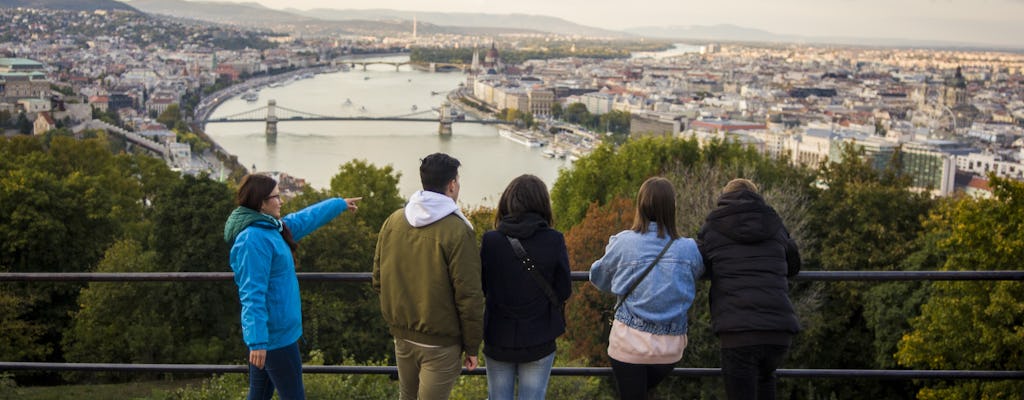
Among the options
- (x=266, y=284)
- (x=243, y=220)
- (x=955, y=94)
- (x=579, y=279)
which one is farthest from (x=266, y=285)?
(x=955, y=94)

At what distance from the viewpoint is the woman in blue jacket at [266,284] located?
1.50m

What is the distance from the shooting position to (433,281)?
1464 mm

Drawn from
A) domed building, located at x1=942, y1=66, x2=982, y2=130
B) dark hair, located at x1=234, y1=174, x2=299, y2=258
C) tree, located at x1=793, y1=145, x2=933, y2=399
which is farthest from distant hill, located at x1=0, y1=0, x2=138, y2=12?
dark hair, located at x1=234, y1=174, x2=299, y2=258

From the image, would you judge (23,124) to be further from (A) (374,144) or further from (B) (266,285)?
(B) (266,285)

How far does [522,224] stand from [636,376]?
29cm

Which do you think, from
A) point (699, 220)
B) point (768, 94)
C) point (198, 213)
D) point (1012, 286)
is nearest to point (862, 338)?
point (699, 220)

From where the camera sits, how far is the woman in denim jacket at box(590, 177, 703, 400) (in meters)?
1.51

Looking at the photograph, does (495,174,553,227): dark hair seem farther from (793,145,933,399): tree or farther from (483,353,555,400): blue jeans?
(793,145,933,399): tree

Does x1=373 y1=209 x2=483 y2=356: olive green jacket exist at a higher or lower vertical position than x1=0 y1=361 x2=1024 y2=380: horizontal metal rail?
higher

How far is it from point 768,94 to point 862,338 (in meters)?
53.2

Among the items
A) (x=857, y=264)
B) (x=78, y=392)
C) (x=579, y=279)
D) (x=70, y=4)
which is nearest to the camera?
(x=579, y=279)

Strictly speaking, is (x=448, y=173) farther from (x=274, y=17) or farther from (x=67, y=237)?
(x=274, y=17)

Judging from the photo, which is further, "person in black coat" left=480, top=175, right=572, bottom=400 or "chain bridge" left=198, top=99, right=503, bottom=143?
"chain bridge" left=198, top=99, right=503, bottom=143

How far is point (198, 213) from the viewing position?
8.60 meters
